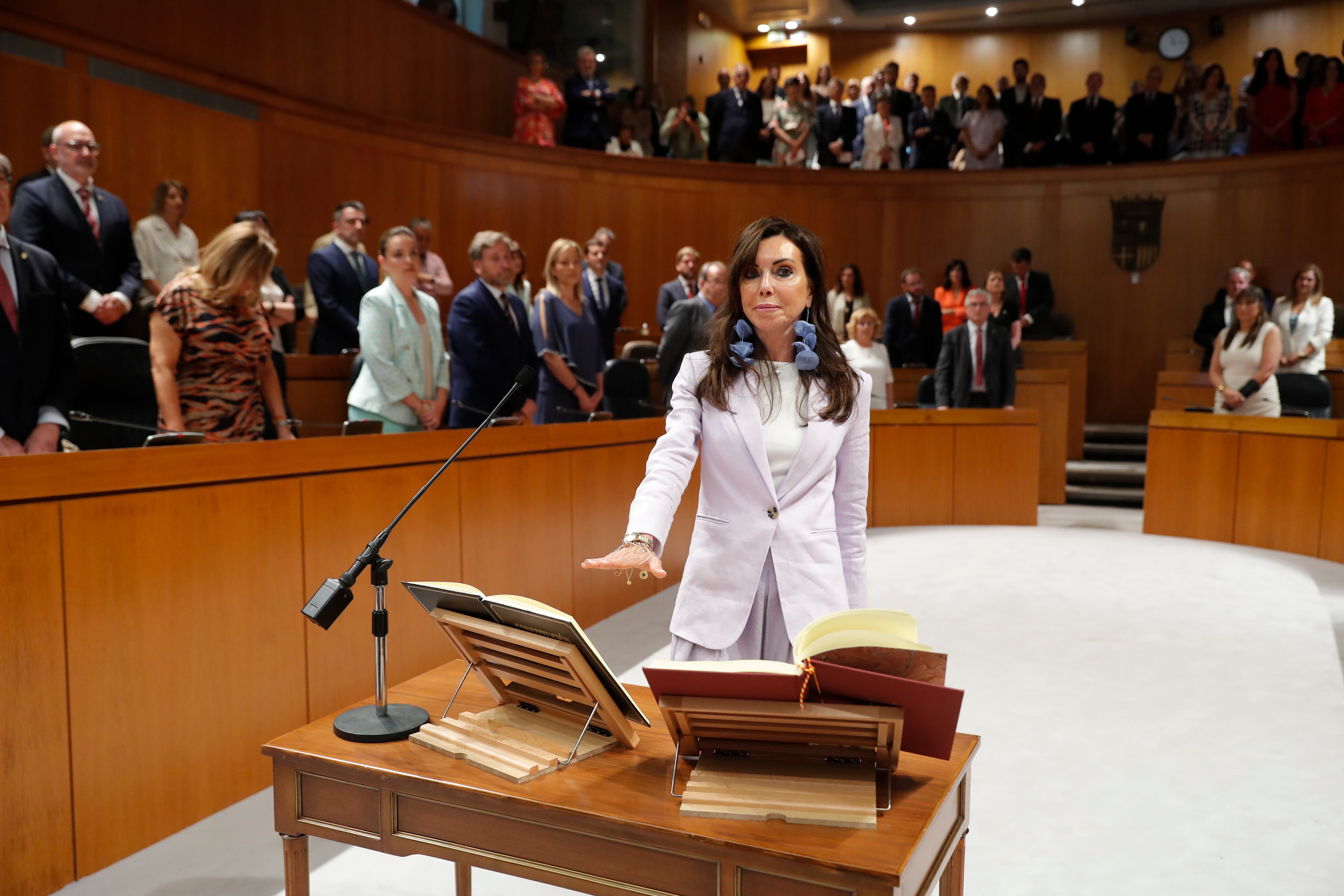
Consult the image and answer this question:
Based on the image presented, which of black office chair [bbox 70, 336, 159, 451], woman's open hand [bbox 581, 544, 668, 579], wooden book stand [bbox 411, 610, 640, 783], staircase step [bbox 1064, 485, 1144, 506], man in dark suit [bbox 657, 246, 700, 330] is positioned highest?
man in dark suit [bbox 657, 246, 700, 330]

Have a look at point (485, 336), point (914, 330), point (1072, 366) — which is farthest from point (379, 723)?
point (1072, 366)

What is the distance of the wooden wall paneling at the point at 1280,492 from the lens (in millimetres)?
5672

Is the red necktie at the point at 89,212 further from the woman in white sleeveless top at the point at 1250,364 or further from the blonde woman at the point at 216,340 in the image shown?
the woman in white sleeveless top at the point at 1250,364

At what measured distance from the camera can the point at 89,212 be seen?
169 inches

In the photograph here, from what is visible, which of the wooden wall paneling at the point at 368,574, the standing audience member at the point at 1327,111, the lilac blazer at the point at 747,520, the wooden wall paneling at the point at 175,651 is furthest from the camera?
the standing audience member at the point at 1327,111

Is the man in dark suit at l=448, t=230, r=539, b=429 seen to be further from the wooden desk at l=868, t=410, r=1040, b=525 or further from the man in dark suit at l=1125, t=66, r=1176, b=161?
the man in dark suit at l=1125, t=66, r=1176, b=161

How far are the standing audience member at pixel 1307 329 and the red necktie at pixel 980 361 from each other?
201 centimetres

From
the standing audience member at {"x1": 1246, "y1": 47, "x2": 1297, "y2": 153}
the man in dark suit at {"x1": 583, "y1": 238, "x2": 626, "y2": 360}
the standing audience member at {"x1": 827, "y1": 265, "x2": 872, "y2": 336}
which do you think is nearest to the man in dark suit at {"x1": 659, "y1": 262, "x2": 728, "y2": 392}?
the man in dark suit at {"x1": 583, "y1": 238, "x2": 626, "y2": 360}

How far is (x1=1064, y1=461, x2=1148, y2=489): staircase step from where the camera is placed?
307 inches

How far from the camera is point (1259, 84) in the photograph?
30.9 ft

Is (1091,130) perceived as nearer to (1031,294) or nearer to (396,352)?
(1031,294)

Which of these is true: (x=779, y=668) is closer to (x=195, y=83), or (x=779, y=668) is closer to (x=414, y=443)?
(x=414, y=443)

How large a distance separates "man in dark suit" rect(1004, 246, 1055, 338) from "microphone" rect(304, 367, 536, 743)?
848 centimetres

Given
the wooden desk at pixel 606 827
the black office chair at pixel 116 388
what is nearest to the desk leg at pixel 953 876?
the wooden desk at pixel 606 827
